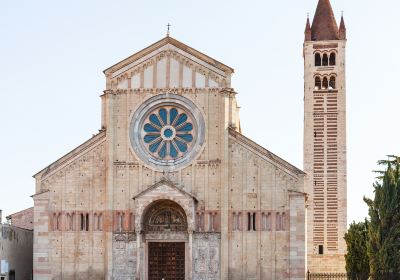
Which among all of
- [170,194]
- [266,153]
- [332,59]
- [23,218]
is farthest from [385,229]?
[23,218]

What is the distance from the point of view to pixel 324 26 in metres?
56.3

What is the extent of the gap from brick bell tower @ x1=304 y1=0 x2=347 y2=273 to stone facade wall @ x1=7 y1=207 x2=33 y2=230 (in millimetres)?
17003

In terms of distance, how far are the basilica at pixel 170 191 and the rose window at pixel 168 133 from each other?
0.05 metres

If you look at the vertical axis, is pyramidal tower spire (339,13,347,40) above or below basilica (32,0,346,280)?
above

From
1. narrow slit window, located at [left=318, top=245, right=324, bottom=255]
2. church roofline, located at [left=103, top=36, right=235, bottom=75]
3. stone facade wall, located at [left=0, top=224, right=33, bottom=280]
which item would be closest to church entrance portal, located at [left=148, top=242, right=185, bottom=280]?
stone facade wall, located at [left=0, top=224, right=33, bottom=280]

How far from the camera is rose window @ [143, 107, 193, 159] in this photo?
45406 mm

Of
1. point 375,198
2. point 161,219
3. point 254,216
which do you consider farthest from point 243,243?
point 375,198

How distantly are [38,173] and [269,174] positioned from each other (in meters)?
11.4

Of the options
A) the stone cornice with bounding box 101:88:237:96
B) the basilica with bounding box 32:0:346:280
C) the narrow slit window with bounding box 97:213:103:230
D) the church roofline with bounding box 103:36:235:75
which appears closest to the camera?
the basilica with bounding box 32:0:346:280

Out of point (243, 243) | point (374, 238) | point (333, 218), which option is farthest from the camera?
point (333, 218)

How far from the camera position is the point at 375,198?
40188 mm

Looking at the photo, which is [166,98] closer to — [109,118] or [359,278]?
[109,118]

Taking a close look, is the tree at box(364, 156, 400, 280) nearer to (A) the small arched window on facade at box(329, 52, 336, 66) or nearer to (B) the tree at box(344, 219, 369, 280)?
(B) the tree at box(344, 219, 369, 280)

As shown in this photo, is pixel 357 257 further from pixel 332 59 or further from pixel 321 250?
pixel 332 59
